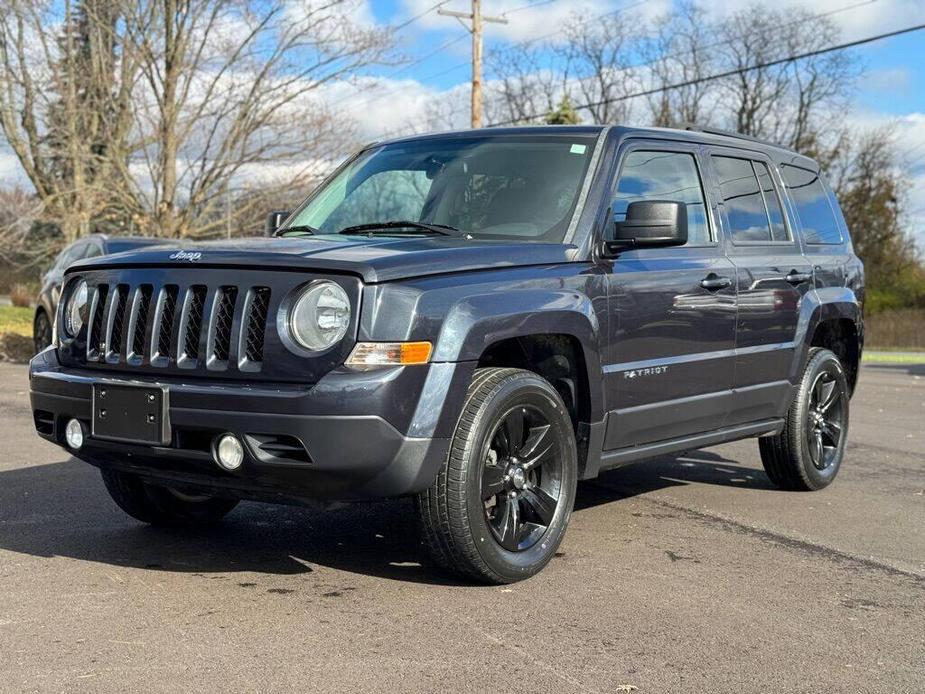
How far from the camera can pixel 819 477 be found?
276 inches

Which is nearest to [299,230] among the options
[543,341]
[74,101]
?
[543,341]

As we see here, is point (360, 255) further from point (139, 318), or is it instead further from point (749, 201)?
point (749, 201)

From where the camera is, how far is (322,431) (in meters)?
4.09

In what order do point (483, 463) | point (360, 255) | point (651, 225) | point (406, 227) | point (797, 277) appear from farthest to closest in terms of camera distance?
point (797, 277) < point (406, 227) < point (651, 225) < point (483, 463) < point (360, 255)

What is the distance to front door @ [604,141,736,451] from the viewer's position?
17.3 feet

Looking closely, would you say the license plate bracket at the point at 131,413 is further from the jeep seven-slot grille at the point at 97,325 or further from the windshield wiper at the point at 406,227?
the windshield wiper at the point at 406,227

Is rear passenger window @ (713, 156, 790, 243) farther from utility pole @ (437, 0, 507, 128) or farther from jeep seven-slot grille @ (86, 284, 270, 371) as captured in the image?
utility pole @ (437, 0, 507, 128)

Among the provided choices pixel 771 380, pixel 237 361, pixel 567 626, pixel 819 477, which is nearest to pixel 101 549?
pixel 237 361

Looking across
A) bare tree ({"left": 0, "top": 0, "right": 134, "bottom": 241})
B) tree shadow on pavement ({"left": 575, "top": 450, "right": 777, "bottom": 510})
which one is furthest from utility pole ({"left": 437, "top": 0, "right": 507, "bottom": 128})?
tree shadow on pavement ({"left": 575, "top": 450, "right": 777, "bottom": 510})

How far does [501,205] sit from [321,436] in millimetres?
1691

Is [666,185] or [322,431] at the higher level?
[666,185]

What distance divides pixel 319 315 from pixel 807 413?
3682mm

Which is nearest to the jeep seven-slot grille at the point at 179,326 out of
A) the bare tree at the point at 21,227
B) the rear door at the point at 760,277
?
the rear door at the point at 760,277

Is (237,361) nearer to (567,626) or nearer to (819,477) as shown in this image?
(567,626)
